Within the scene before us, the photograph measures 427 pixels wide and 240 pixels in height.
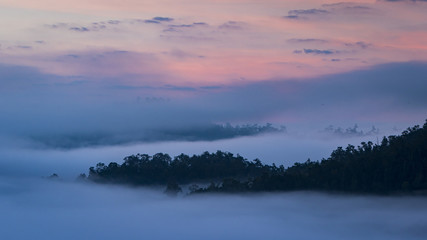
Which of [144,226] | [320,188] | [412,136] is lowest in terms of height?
[144,226]

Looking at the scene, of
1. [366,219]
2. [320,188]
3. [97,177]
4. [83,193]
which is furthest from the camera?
[97,177]

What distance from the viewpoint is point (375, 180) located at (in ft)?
124

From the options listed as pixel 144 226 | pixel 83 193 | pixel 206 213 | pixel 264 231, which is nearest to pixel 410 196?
pixel 264 231

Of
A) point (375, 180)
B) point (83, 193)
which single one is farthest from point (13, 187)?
point (375, 180)

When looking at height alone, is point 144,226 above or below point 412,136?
below

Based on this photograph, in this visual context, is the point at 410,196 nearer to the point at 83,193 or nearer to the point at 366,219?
the point at 366,219

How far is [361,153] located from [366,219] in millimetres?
5947

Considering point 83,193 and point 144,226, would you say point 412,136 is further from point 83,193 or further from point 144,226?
point 83,193

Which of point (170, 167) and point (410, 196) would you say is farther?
point (170, 167)

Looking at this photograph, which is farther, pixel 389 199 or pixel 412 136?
pixel 412 136

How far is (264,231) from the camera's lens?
3722 centimetres

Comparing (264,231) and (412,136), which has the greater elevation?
(412,136)

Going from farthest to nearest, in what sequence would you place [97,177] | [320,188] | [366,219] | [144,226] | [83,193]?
[97,177]
[83,193]
[144,226]
[320,188]
[366,219]

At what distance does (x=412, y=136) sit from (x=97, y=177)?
86.4 ft
